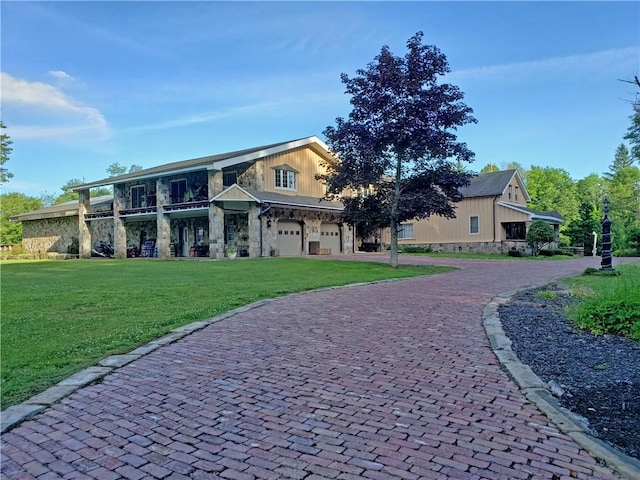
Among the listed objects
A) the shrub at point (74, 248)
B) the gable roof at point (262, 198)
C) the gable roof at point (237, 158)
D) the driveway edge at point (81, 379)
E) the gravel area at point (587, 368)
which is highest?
the gable roof at point (237, 158)

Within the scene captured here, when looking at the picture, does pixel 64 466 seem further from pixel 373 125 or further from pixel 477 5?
pixel 373 125

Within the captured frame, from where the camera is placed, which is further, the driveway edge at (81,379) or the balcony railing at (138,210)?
the balcony railing at (138,210)

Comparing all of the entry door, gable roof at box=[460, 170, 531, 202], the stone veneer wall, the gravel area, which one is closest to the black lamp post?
the gravel area

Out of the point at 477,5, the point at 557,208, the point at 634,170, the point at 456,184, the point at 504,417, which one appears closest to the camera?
the point at 504,417

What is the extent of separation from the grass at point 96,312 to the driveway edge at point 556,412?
4.20 metres

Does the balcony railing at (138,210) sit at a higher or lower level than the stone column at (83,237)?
higher

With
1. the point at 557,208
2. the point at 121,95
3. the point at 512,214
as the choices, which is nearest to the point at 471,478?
the point at 121,95

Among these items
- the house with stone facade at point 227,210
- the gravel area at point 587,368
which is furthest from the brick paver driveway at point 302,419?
the house with stone facade at point 227,210

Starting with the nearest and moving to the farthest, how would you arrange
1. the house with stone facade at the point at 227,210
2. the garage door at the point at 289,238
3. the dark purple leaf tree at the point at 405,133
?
the dark purple leaf tree at the point at 405,133, the house with stone facade at the point at 227,210, the garage door at the point at 289,238

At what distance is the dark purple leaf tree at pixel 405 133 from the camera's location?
16328 millimetres

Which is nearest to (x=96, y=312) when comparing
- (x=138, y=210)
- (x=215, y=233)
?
(x=215, y=233)

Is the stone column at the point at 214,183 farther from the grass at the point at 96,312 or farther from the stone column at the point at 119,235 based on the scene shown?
the grass at the point at 96,312

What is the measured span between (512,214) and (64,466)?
31033mm

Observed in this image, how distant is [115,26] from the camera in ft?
41.8
